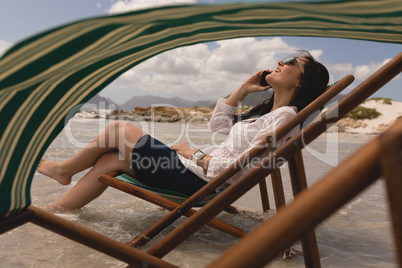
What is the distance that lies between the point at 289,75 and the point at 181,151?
1.04 meters

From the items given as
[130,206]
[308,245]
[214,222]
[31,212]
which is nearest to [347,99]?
[308,245]

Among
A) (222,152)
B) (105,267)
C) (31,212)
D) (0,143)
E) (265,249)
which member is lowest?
(105,267)

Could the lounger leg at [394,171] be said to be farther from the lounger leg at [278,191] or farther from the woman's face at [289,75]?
the woman's face at [289,75]

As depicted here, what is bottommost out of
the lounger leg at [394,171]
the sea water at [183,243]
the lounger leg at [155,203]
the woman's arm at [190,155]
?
the sea water at [183,243]

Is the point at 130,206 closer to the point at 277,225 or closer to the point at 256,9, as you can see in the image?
the point at 256,9

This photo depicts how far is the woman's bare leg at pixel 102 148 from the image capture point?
8.39 ft

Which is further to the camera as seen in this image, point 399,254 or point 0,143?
point 0,143

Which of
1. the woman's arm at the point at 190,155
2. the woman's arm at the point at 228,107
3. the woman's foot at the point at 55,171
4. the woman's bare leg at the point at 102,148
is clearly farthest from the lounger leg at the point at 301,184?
the woman's foot at the point at 55,171

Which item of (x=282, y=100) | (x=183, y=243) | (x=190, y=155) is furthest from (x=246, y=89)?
(x=183, y=243)

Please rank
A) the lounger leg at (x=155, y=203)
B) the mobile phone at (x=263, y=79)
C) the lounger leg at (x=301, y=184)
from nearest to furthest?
the lounger leg at (x=301, y=184)
the lounger leg at (x=155, y=203)
the mobile phone at (x=263, y=79)

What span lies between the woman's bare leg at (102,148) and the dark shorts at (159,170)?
77mm

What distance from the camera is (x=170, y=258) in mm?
2340

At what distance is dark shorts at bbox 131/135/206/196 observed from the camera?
8.17 feet

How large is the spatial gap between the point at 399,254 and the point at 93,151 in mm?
2381
